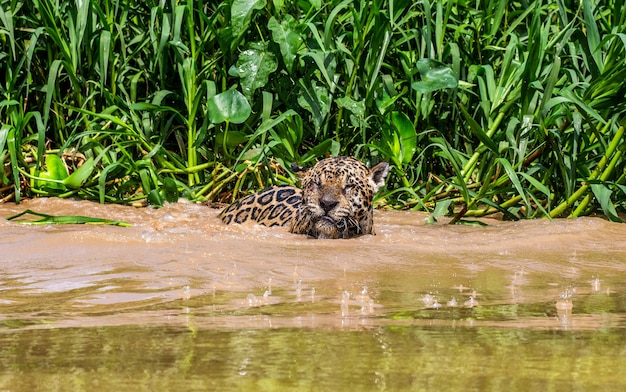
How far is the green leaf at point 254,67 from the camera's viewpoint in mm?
6637

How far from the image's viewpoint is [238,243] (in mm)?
4633

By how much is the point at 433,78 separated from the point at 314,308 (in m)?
3.38

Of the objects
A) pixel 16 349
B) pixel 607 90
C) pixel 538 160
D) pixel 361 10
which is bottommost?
pixel 16 349

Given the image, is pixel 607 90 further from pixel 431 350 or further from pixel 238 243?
pixel 431 350

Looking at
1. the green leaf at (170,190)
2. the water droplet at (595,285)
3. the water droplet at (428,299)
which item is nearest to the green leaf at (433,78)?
the green leaf at (170,190)

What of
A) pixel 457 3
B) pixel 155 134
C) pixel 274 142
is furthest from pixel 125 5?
pixel 457 3

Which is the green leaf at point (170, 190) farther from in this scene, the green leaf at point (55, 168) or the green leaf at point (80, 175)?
the green leaf at point (55, 168)

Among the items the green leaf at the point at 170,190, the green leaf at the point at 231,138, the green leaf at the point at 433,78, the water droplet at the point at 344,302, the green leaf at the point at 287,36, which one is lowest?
the water droplet at the point at 344,302

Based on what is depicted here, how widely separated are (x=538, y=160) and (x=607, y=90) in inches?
30.1

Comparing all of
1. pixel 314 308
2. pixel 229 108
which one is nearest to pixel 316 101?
pixel 229 108

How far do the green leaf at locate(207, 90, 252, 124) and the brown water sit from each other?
1010 millimetres

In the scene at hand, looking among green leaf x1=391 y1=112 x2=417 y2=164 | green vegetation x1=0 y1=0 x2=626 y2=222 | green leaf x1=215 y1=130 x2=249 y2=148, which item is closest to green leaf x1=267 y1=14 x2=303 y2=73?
green vegetation x1=0 y1=0 x2=626 y2=222

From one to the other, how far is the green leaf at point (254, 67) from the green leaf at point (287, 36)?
14 centimetres

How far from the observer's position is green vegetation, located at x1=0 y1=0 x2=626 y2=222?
6281 millimetres
